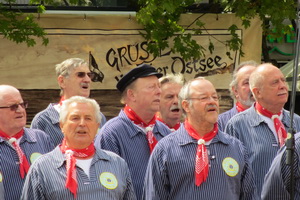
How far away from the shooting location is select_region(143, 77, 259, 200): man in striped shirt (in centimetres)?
581

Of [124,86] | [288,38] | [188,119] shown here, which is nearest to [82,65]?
[124,86]

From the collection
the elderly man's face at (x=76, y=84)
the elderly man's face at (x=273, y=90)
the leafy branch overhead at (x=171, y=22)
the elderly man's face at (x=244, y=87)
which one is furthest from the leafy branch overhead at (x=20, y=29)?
the elderly man's face at (x=273, y=90)

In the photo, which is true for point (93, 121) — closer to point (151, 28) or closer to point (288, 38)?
point (151, 28)

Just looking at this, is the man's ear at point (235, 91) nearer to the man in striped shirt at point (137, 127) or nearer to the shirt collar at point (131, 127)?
the man in striped shirt at point (137, 127)

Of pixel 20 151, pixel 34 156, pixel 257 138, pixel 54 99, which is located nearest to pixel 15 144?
pixel 20 151

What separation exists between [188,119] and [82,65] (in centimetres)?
221

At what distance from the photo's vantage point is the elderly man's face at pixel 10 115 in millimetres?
6566

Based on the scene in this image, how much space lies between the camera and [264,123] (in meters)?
7.04

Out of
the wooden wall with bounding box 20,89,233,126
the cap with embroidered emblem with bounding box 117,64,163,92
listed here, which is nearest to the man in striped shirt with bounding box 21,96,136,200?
the cap with embroidered emblem with bounding box 117,64,163,92

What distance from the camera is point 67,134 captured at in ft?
18.7

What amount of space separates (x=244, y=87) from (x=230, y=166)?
97.1 inches

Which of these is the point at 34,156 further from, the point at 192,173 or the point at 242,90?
the point at 242,90

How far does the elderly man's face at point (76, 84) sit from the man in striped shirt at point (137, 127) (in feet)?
3.31

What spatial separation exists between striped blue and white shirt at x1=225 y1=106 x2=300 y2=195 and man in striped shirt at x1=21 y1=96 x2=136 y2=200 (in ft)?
5.16
